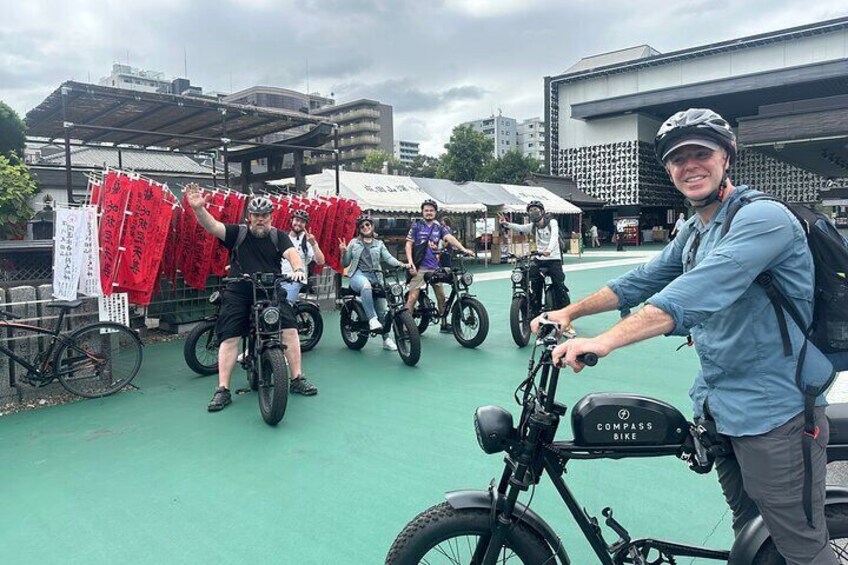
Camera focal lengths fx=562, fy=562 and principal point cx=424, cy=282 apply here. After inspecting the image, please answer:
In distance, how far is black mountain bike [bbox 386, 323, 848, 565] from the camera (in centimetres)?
169

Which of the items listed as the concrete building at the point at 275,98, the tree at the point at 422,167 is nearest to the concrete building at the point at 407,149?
the concrete building at the point at 275,98

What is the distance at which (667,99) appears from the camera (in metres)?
33.5

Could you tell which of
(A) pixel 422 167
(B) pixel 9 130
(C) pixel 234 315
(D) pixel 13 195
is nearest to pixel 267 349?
(C) pixel 234 315

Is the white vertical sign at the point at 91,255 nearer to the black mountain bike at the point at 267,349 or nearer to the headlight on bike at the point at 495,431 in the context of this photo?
the black mountain bike at the point at 267,349

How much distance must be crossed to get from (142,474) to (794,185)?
38.3m

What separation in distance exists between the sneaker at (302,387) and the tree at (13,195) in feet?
17.6

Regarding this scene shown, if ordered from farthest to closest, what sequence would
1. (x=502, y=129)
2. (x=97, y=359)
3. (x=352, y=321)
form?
1. (x=502, y=129)
2. (x=352, y=321)
3. (x=97, y=359)

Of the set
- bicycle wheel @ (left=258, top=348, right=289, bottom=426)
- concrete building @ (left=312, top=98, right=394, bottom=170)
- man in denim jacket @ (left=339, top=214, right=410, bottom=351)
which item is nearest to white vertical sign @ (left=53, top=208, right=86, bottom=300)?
bicycle wheel @ (left=258, top=348, right=289, bottom=426)

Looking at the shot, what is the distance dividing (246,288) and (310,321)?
2.04 metres

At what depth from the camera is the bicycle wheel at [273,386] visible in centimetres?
407

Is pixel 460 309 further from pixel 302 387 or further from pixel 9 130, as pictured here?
pixel 9 130

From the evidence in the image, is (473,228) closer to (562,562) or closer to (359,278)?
(359,278)

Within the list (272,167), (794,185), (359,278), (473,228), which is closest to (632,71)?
(794,185)

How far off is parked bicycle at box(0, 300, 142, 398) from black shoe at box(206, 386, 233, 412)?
1.09 m
